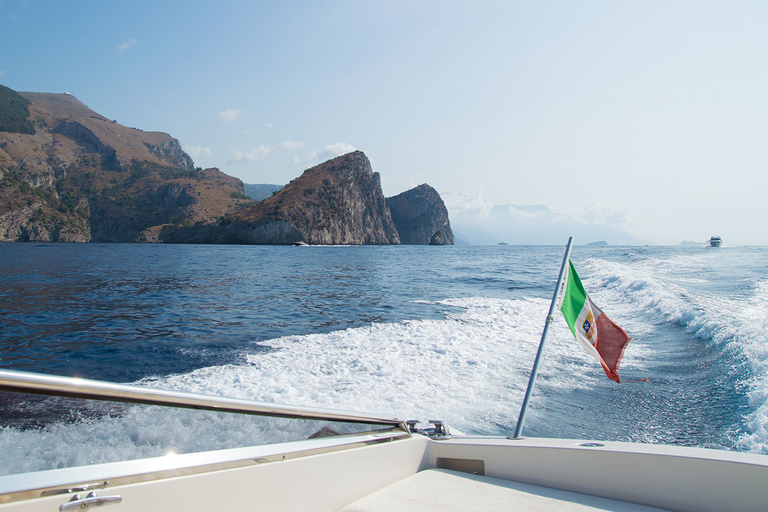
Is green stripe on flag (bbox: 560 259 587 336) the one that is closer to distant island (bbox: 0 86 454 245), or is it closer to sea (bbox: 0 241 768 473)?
sea (bbox: 0 241 768 473)

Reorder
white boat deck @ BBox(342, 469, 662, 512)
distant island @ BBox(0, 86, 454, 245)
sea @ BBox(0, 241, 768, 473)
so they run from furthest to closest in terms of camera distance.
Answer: distant island @ BBox(0, 86, 454, 245) → sea @ BBox(0, 241, 768, 473) → white boat deck @ BBox(342, 469, 662, 512)

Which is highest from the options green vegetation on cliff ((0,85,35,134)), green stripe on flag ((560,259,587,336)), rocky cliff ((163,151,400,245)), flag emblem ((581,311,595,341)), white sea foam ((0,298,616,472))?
green vegetation on cliff ((0,85,35,134))

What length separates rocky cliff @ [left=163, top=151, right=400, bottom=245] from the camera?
301 ft

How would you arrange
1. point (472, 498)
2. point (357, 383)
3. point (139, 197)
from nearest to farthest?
1. point (472, 498)
2. point (357, 383)
3. point (139, 197)

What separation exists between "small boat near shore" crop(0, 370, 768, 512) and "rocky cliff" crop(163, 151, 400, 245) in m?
92.5

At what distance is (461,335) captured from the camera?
1005 cm

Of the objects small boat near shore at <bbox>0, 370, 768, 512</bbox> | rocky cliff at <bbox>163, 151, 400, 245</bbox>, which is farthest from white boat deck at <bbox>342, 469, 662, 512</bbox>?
rocky cliff at <bbox>163, 151, 400, 245</bbox>

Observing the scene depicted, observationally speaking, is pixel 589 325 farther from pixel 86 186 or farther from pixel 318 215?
pixel 86 186

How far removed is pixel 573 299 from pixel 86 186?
155111mm

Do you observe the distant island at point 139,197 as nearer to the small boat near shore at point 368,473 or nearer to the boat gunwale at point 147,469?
the small boat near shore at point 368,473

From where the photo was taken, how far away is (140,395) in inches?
64.1

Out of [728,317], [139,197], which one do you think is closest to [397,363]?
[728,317]

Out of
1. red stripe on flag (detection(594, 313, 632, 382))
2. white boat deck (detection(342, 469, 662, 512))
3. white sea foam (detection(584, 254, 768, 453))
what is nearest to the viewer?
white boat deck (detection(342, 469, 662, 512))

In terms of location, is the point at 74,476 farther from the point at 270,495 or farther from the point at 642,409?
the point at 642,409
